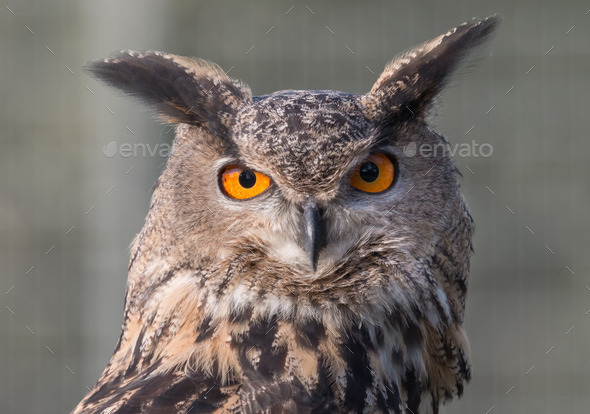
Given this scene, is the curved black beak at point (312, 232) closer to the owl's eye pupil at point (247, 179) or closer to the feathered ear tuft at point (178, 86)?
the owl's eye pupil at point (247, 179)

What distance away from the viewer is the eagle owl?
127 cm

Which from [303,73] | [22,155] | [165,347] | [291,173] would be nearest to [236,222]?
[291,173]

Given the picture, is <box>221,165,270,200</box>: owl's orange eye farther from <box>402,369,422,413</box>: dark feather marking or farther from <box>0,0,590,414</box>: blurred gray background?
<box>0,0,590,414</box>: blurred gray background

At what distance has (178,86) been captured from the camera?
1.44 m

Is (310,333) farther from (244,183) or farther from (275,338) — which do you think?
(244,183)

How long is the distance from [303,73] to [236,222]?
1.65 m

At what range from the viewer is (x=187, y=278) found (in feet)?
4.49

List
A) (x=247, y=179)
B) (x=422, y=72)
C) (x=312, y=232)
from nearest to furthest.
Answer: (x=312, y=232) → (x=247, y=179) → (x=422, y=72)

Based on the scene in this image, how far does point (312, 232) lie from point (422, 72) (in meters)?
0.44

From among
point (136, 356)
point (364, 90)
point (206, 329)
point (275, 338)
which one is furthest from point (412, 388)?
point (364, 90)

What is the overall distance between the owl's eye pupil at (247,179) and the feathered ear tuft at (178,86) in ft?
0.31

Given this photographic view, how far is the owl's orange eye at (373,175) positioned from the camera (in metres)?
1.37

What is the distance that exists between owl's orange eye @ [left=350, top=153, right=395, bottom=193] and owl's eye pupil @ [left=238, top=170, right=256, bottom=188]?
183mm

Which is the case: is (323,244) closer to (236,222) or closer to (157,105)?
(236,222)
